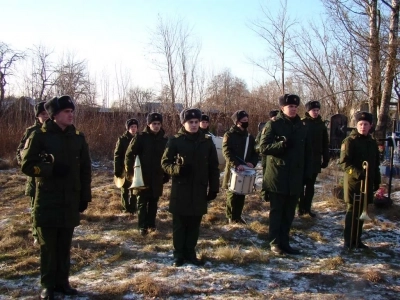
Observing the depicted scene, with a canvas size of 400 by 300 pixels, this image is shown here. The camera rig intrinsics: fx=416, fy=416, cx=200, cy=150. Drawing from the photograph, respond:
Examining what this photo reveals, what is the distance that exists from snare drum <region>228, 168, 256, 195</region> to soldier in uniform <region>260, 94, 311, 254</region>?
815 mm

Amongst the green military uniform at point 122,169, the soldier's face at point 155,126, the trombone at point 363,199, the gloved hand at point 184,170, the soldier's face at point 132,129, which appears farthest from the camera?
the soldier's face at point 132,129

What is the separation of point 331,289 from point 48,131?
3.27 m

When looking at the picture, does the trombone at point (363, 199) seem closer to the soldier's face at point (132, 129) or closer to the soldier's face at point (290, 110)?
the soldier's face at point (290, 110)

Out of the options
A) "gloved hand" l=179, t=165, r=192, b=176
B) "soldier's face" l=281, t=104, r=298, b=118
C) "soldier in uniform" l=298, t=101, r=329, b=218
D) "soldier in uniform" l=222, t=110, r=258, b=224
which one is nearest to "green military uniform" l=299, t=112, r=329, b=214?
"soldier in uniform" l=298, t=101, r=329, b=218

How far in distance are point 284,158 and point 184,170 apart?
4.44 ft

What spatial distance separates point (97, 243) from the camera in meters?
5.94

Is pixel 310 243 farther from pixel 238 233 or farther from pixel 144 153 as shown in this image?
pixel 144 153

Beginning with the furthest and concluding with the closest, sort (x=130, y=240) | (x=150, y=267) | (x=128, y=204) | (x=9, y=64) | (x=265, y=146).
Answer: (x=9, y=64) → (x=128, y=204) → (x=130, y=240) → (x=265, y=146) → (x=150, y=267)

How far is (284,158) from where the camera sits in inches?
207

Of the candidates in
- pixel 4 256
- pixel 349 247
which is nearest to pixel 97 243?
pixel 4 256

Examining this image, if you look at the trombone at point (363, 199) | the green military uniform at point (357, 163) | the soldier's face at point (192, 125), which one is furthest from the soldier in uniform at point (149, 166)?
the trombone at point (363, 199)

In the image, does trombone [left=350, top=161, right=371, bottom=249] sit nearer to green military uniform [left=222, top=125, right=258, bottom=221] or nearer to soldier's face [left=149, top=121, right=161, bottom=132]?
green military uniform [left=222, top=125, right=258, bottom=221]

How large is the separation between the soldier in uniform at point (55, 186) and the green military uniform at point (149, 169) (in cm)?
216

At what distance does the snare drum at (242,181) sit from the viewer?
6.25 meters
